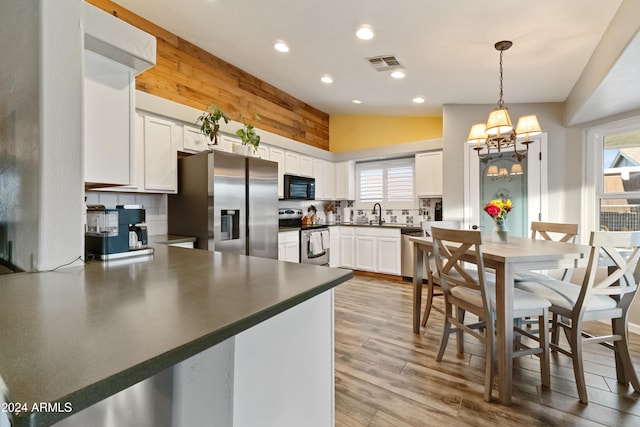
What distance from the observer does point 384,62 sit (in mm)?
3104

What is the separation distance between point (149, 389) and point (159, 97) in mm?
2862

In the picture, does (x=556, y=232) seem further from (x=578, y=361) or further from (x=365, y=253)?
(x=365, y=253)

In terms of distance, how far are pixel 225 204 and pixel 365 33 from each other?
200 centimetres

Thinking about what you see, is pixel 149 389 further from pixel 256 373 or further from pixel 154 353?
pixel 154 353

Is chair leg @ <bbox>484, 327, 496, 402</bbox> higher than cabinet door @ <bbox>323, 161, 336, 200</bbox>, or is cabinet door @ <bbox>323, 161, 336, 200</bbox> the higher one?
cabinet door @ <bbox>323, 161, 336, 200</bbox>

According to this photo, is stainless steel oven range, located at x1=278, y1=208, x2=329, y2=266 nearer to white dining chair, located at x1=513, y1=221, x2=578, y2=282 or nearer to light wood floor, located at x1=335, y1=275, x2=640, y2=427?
light wood floor, located at x1=335, y1=275, x2=640, y2=427

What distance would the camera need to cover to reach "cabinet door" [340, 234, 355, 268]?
16.9 feet

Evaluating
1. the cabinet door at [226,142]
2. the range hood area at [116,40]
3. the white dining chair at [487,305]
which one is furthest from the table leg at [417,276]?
the range hood area at [116,40]

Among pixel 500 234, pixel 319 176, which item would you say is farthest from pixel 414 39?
pixel 319 176

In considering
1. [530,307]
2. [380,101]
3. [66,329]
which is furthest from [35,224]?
[380,101]

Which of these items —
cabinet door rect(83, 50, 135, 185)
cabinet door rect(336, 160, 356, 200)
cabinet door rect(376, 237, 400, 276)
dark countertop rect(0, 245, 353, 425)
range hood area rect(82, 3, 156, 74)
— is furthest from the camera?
cabinet door rect(336, 160, 356, 200)

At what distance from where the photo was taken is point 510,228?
3.87 meters

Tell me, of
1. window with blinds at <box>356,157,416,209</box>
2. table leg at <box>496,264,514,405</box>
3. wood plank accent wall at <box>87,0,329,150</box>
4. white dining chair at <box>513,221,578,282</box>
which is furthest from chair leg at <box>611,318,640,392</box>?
wood plank accent wall at <box>87,0,329,150</box>

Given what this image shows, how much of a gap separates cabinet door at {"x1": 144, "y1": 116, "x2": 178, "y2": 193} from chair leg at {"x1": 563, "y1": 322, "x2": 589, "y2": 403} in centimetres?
335
